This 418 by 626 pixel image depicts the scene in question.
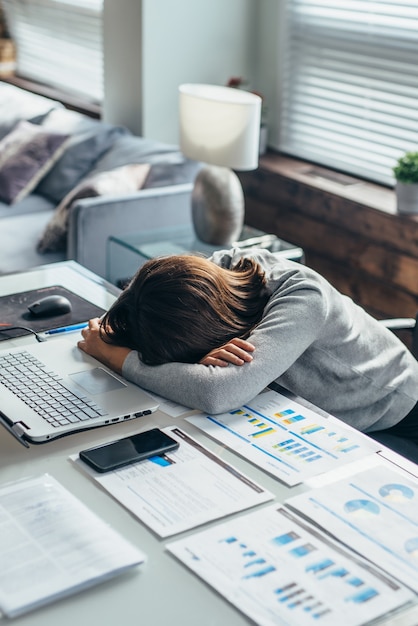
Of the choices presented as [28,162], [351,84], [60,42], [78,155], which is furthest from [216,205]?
[60,42]

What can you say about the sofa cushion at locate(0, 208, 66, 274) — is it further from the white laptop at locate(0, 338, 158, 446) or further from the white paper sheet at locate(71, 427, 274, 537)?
the white paper sheet at locate(71, 427, 274, 537)

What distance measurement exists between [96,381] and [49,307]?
38cm

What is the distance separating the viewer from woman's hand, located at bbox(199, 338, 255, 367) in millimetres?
1662

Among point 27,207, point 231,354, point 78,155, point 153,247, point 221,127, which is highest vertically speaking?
point 221,127

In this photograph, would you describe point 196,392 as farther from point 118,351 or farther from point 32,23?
point 32,23

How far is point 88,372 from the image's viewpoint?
1.79 m

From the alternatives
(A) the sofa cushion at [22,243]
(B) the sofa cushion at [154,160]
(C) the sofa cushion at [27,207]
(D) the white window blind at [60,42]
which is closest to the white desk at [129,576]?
(A) the sofa cushion at [22,243]

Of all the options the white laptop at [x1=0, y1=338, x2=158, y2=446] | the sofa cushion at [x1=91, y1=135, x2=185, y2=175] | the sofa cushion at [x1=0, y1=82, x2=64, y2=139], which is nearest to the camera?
the white laptop at [x1=0, y1=338, x2=158, y2=446]

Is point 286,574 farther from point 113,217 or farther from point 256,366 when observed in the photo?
point 113,217

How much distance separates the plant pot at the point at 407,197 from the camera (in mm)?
3438

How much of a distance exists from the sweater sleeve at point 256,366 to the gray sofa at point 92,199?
178 centimetres

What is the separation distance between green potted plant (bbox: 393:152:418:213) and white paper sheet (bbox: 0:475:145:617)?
7.95ft

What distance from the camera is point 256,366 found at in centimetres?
166

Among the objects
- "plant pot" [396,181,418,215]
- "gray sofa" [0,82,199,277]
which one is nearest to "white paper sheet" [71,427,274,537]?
"gray sofa" [0,82,199,277]
